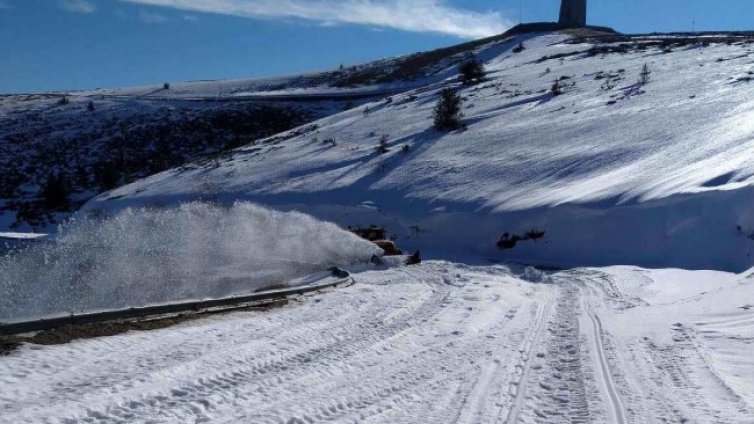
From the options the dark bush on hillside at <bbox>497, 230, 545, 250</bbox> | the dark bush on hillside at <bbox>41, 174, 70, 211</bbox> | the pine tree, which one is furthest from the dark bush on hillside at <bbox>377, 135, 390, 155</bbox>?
the dark bush on hillside at <bbox>41, 174, 70, 211</bbox>

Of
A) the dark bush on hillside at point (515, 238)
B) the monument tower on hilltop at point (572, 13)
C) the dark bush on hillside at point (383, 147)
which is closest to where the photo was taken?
the dark bush on hillside at point (515, 238)

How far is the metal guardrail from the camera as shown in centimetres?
778

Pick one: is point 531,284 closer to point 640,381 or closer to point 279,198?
point 640,381

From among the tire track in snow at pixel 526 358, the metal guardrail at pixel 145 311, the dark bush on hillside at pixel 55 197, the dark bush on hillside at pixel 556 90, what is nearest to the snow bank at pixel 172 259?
the metal guardrail at pixel 145 311

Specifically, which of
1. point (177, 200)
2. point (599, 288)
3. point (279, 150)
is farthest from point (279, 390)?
point (279, 150)

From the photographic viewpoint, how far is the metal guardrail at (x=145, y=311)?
7.78m

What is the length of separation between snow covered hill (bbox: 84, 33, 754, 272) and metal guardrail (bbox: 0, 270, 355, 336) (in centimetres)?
825

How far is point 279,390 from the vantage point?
6.38 m

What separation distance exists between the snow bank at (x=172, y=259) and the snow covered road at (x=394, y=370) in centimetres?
407

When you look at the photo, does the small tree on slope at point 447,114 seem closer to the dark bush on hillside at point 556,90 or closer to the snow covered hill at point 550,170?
the snow covered hill at point 550,170

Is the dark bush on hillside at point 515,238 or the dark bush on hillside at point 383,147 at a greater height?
the dark bush on hillside at point 383,147

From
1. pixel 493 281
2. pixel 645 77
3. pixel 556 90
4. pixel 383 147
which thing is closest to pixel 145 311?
pixel 493 281

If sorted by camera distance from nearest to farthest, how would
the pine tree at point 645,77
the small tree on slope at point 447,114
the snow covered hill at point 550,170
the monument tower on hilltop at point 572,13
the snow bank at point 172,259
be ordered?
the snow bank at point 172,259, the snow covered hill at point 550,170, the small tree on slope at point 447,114, the pine tree at point 645,77, the monument tower on hilltop at point 572,13

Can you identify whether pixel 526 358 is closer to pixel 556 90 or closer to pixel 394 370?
pixel 394 370
